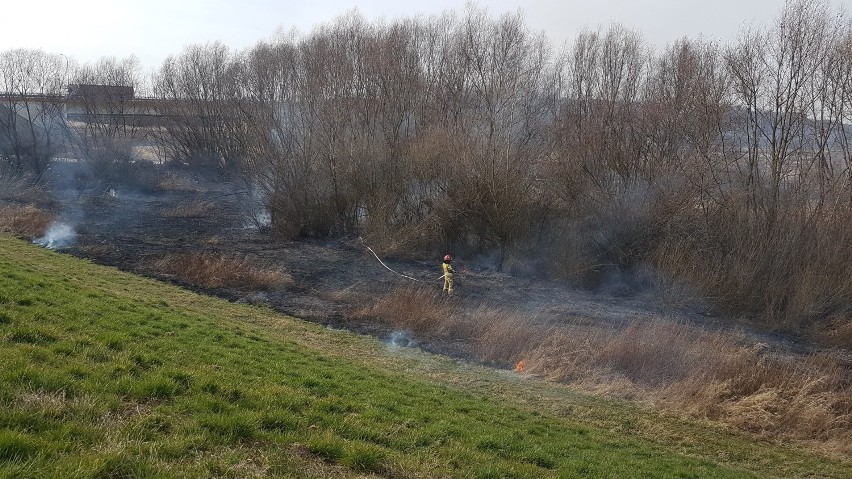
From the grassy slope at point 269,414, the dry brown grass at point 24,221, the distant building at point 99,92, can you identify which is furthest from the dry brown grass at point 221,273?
the distant building at point 99,92

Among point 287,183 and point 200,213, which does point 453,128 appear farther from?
point 200,213

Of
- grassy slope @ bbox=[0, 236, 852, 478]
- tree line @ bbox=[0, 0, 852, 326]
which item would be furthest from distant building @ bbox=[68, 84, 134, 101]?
grassy slope @ bbox=[0, 236, 852, 478]

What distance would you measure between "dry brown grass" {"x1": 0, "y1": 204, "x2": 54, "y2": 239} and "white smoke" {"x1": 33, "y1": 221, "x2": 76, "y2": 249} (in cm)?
28

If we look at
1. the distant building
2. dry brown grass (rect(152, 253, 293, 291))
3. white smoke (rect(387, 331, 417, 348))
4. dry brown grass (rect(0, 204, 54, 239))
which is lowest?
white smoke (rect(387, 331, 417, 348))

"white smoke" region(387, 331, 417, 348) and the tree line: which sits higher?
the tree line

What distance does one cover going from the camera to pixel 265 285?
19.8 meters

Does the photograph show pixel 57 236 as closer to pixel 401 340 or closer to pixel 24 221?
pixel 24 221

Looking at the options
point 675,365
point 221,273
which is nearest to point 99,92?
point 221,273

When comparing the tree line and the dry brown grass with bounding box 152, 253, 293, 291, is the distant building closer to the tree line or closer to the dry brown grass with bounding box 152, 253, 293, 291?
the tree line

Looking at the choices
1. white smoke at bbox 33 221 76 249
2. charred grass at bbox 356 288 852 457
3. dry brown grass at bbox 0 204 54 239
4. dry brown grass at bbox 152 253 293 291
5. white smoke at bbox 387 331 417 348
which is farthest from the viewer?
dry brown grass at bbox 0 204 54 239

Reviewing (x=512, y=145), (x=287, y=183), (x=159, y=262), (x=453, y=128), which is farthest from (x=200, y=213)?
(x=512, y=145)

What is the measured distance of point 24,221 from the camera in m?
26.9

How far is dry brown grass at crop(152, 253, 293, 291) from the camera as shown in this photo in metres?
19.8

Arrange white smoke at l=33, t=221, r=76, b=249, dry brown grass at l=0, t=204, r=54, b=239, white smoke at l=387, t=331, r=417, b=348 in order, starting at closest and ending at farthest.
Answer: white smoke at l=387, t=331, r=417, b=348 < white smoke at l=33, t=221, r=76, b=249 < dry brown grass at l=0, t=204, r=54, b=239
